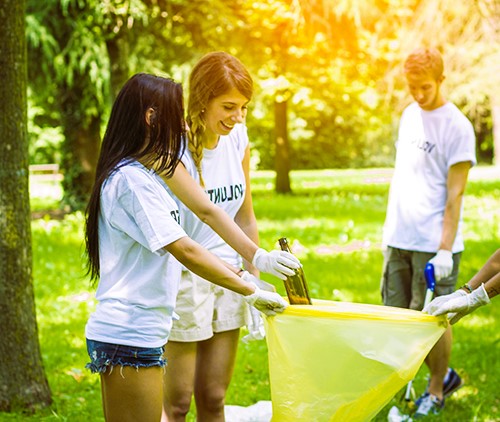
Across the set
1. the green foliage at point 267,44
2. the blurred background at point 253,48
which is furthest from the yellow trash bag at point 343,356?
the green foliage at point 267,44

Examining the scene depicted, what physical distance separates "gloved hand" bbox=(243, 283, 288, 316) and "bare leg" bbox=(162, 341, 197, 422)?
18.0 inches

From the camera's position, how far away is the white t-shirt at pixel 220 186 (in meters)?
3.04

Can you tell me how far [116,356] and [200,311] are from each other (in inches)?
28.6

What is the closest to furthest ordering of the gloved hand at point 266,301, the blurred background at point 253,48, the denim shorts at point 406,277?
the gloved hand at point 266,301 < the denim shorts at point 406,277 < the blurred background at point 253,48

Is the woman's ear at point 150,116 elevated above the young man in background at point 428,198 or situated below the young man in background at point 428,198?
above

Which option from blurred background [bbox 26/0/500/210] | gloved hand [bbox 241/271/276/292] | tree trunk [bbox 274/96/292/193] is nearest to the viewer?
gloved hand [bbox 241/271/276/292]

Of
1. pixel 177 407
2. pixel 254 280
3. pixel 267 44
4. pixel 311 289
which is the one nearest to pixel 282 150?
pixel 267 44

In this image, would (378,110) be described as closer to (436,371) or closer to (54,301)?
(54,301)

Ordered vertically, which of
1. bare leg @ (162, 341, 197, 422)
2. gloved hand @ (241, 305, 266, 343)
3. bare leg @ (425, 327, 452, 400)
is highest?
gloved hand @ (241, 305, 266, 343)

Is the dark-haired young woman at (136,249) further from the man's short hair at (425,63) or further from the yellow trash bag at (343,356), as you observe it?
the man's short hair at (425,63)

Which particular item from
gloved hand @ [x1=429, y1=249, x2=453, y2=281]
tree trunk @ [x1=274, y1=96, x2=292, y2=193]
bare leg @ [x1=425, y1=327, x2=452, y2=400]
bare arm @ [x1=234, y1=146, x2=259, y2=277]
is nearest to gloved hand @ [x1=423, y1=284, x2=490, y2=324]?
bare arm @ [x1=234, y1=146, x2=259, y2=277]

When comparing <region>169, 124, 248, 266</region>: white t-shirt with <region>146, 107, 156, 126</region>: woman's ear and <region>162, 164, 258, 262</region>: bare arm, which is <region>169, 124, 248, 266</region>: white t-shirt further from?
<region>146, 107, 156, 126</region>: woman's ear

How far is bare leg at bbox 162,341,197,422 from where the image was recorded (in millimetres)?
3043

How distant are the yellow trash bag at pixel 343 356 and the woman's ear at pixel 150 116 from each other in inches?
32.4
